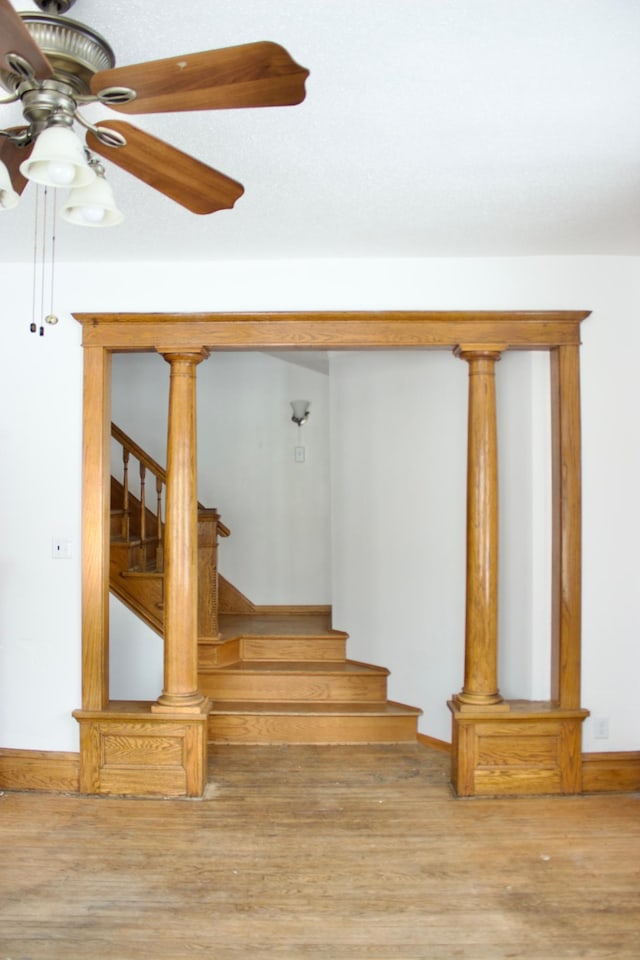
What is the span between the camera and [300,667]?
4430 millimetres

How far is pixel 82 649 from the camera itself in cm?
328

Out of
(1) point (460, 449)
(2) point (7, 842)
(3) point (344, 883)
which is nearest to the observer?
(3) point (344, 883)

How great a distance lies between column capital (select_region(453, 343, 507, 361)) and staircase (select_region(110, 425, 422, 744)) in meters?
2.05

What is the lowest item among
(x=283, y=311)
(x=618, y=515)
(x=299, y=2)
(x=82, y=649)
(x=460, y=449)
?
(x=82, y=649)

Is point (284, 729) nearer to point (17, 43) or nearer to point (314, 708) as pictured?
point (314, 708)

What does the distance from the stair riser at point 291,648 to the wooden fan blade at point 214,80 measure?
12.4 ft

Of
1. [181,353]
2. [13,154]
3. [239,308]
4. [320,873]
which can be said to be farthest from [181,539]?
[13,154]

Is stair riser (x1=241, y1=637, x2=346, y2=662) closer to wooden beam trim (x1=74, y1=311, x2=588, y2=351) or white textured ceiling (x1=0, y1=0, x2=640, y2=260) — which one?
wooden beam trim (x1=74, y1=311, x2=588, y2=351)

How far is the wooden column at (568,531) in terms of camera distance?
324 centimetres

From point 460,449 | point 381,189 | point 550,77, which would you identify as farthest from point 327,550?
point 550,77

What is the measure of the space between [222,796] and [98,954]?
113 centimetres

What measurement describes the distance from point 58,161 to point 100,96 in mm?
155

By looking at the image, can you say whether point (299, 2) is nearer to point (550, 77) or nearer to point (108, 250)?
point (550, 77)

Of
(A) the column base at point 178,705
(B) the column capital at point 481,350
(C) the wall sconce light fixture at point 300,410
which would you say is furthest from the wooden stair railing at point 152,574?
(B) the column capital at point 481,350
